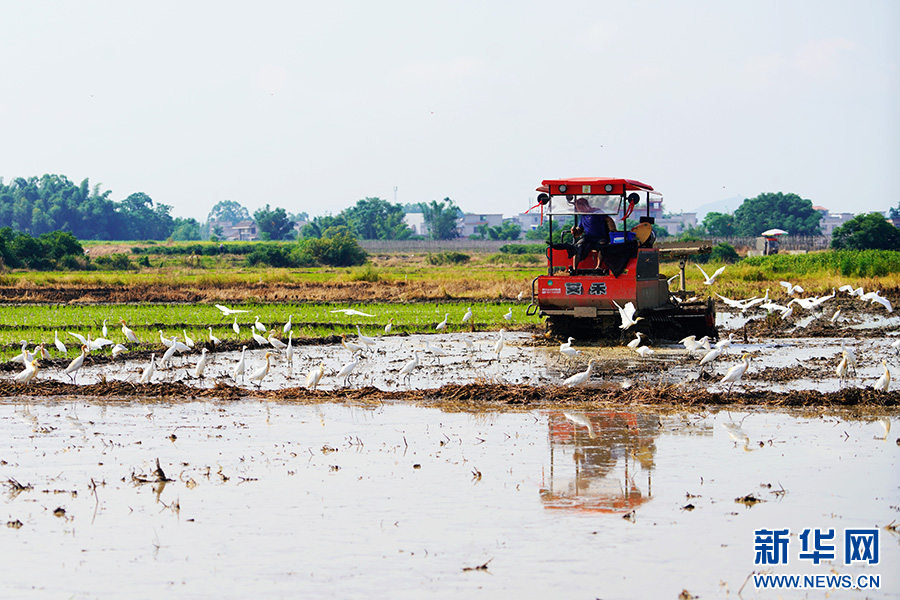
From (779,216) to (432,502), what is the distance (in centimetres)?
11331

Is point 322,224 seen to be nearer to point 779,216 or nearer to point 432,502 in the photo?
point 779,216

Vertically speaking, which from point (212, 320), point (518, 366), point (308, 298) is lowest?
point (518, 366)

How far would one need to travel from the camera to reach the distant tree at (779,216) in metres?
112

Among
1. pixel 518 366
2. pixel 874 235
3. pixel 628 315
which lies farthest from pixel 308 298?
pixel 874 235

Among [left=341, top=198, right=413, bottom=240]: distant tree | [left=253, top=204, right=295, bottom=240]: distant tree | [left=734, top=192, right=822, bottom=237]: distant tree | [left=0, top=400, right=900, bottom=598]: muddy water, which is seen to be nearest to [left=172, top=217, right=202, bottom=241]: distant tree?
[left=253, top=204, right=295, bottom=240]: distant tree

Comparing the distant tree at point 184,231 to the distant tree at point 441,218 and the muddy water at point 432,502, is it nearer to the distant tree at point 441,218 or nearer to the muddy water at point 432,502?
the distant tree at point 441,218

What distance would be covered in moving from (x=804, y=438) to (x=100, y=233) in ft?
451

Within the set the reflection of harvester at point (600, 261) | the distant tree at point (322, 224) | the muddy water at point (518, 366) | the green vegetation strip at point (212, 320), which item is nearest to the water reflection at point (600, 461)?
the muddy water at point (518, 366)

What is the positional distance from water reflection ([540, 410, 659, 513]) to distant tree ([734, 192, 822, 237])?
106932 mm

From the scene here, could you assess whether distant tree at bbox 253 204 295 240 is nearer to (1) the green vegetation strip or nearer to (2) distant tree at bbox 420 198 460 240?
(2) distant tree at bbox 420 198 460 240

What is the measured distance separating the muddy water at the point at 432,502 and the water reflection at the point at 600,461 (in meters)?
0.03

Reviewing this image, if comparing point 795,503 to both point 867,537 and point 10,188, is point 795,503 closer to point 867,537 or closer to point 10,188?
point 867,537

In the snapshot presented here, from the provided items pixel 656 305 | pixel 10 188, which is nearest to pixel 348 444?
pixel 656 305

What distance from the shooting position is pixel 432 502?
7316mm
